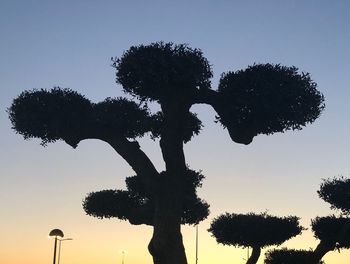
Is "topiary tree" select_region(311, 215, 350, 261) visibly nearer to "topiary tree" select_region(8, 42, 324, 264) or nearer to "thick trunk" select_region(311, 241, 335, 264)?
"thick trunk" select_region(311, 241, 335, 264)

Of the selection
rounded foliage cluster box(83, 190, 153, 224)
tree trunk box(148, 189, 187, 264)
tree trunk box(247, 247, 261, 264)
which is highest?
rounded foliage cluster box(83, 190, 153, 224)

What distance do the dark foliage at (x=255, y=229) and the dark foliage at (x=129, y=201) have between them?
13.7 feet

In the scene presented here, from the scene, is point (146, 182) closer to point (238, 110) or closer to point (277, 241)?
point (238, 110)

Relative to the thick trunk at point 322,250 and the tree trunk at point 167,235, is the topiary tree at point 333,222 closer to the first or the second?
the thick trunk at point 322,250

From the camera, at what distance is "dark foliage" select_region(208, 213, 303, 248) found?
38094mm

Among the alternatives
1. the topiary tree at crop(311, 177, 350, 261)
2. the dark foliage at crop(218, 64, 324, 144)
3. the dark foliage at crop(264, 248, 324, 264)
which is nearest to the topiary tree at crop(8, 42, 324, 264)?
the dark foliage at crop(218, 64, 324, 144)

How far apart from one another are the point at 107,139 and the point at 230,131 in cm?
652

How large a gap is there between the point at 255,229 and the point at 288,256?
4320 millimetres

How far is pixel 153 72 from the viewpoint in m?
25.6

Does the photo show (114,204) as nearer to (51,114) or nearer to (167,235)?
(51,114)

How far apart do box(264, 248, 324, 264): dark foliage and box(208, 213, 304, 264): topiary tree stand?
1.63 metres

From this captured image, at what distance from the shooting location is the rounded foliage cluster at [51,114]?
2762 cm

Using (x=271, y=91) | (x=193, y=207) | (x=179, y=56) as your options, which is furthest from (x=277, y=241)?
(x=179, y=56)

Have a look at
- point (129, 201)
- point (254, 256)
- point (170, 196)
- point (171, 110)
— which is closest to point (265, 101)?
point (171, 110)
